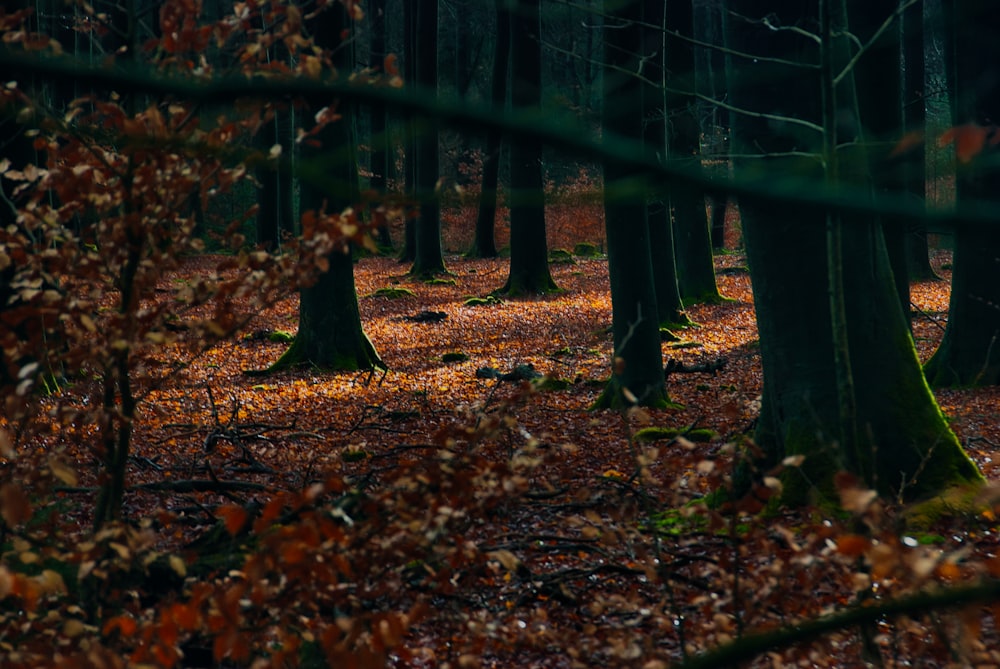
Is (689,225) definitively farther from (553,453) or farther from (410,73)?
(553,453)

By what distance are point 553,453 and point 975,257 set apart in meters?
8.35

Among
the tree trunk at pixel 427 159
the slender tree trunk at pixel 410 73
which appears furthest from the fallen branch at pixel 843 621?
the slender tree trunk at pixel 410 73

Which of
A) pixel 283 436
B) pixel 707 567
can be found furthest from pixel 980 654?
pixel 283 436

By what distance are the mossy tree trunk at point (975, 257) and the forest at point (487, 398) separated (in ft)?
0.13

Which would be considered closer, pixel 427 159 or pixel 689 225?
pixel 689 225

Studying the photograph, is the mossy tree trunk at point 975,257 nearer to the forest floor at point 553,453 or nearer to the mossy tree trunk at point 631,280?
the forest floor at point 553,453

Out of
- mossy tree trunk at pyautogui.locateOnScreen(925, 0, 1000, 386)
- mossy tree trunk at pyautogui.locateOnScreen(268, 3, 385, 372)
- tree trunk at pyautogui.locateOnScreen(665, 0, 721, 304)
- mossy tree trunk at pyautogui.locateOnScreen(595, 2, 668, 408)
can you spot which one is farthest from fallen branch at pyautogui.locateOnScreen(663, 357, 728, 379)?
tree trunk at pyautogui.locateOnScreen(665, 0, 721, 304)

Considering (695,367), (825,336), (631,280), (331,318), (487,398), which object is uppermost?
(631,280)

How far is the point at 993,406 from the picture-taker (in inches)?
375

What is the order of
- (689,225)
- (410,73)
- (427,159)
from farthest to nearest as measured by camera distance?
(410,73) → (427,159) → (689,225)

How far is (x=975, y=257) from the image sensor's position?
10.7 m

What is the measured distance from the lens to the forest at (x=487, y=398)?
1.94m

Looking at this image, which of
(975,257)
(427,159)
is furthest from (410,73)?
(975,257)

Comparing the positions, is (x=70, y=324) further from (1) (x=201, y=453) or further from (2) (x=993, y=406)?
(2) (x=993, y=406)
